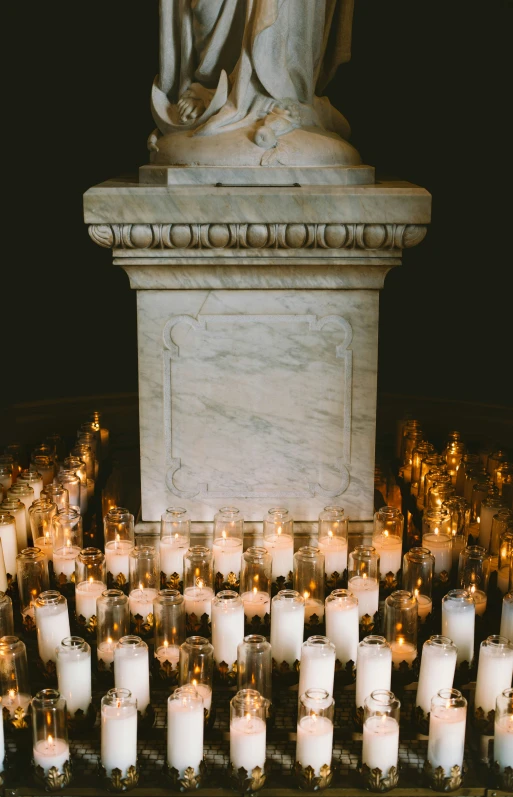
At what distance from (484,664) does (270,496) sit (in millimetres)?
1353

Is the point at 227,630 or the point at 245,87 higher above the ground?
the point at 245,87

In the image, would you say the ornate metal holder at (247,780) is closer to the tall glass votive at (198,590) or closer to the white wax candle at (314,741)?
the white wax candle at (314,741)

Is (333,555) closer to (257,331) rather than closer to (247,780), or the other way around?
(257,331)

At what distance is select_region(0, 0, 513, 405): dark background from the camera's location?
6785 millimetres

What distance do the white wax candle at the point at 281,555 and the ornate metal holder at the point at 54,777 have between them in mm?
1298

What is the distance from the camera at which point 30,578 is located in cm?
397

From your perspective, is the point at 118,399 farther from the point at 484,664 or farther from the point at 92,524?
the point at 484,664

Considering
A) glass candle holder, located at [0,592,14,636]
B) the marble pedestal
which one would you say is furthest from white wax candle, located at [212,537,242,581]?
glass candle holder, located at [0,592,14,636]

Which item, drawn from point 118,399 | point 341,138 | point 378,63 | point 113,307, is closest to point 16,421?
point 118,399

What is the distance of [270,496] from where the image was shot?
4508 millimetres

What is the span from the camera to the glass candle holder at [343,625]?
3.61 m

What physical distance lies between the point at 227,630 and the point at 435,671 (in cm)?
65

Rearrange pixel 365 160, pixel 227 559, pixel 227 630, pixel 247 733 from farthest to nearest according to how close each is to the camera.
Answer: pixel 365 160, pixel 227 559, pixel 227 630, pixel 247 733

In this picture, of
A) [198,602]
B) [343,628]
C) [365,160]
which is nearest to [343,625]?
[343,628]
